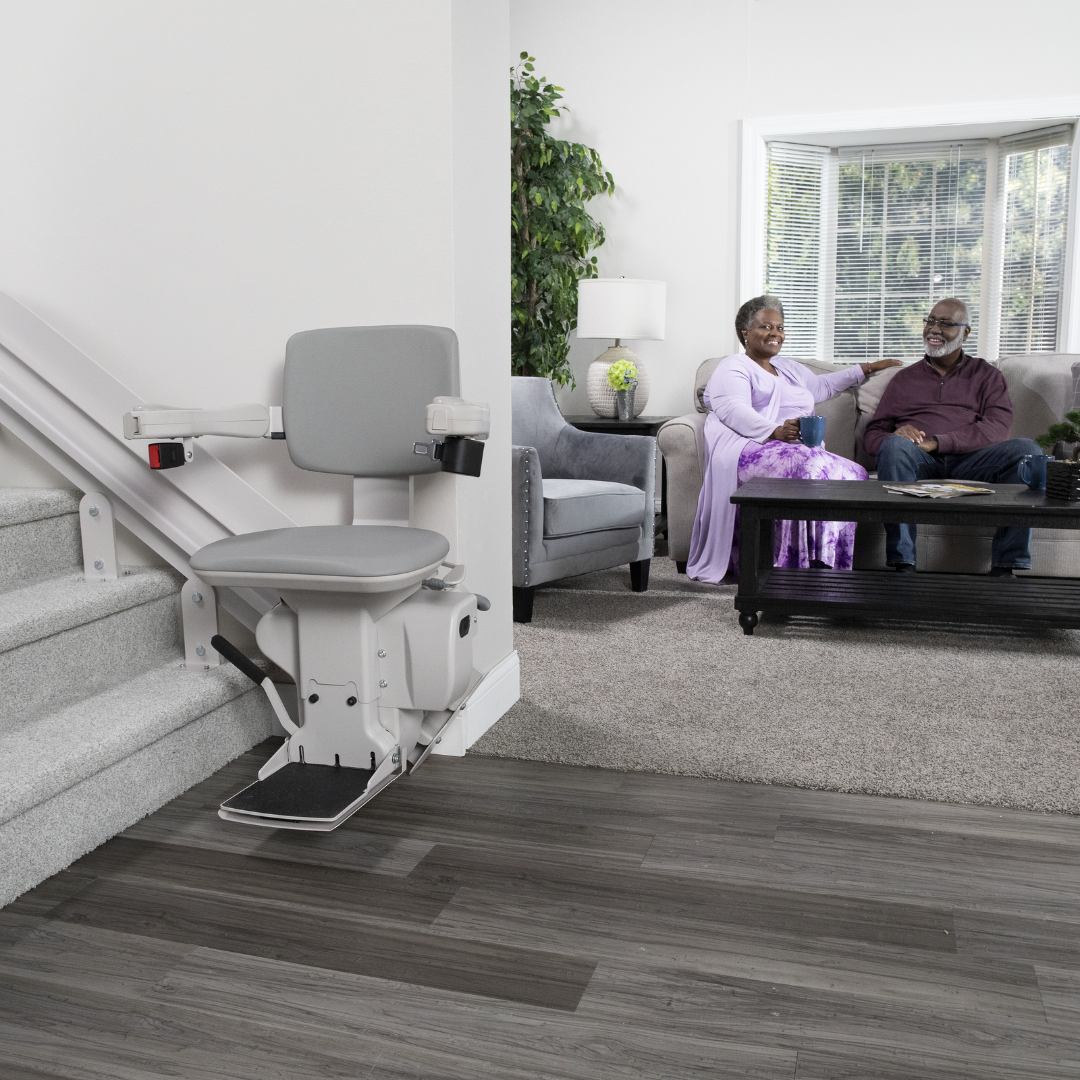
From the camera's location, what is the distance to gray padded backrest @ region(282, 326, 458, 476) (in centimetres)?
196

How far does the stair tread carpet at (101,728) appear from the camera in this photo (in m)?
1.66

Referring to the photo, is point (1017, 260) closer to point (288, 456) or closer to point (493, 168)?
point (493, 168)

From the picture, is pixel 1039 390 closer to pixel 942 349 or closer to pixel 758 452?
pixel 942 349

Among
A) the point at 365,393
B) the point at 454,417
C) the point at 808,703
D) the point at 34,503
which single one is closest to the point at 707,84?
the point at 808,703

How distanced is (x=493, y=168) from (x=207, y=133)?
2.01ft

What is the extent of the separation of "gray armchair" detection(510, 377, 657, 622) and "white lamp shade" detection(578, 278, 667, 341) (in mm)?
723

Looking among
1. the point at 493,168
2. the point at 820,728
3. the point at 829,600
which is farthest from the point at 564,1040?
the point at 829,600

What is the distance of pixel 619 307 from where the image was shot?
4.69 m

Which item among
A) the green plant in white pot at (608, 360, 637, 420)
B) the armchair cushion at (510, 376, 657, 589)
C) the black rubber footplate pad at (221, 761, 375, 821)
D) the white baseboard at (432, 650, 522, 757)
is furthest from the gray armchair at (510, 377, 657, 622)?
the black rubber footplate pad at (221, 761, 375, 821)

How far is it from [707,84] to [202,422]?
379 cm

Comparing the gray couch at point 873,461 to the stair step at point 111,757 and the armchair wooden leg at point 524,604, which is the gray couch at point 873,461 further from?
the stair step at point 111,757

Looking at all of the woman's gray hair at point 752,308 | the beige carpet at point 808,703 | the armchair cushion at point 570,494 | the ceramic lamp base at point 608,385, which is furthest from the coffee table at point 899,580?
the ceramic lamp base at point 608,385

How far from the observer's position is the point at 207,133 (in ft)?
7.14

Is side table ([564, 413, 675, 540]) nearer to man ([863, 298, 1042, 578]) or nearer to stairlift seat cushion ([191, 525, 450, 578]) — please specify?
man ([863, 298, 1042, 578])
